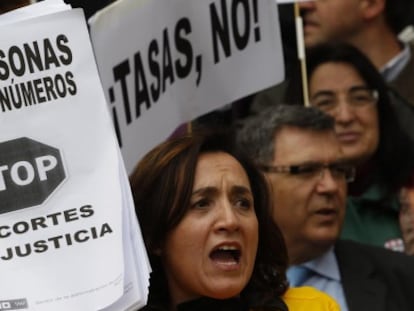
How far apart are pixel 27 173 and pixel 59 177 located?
8 centimetres

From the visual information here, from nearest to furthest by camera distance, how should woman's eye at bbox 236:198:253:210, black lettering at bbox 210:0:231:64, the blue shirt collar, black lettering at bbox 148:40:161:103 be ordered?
woman's eye at bbox 236:198:253:210, black lettering at bbox 148:40:161:103, black lettering at bbox 210:0:231:64, the blue shirt collar

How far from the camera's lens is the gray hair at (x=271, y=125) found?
6.50m

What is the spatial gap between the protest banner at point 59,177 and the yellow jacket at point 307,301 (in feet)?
3.68

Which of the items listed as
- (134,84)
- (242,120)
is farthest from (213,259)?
(242,120)

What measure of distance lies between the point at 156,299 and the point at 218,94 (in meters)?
1.20

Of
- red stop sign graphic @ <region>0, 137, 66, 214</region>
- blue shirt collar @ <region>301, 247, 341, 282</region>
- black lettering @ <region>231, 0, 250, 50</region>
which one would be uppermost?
red stop sign graphic @ <region>0, 137, 66, 214</region>

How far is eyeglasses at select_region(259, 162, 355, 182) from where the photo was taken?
21.0 ft

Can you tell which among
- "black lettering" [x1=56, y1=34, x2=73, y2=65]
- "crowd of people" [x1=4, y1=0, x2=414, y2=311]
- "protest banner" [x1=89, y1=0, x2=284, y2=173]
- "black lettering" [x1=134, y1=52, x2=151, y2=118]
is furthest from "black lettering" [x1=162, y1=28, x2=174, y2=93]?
"black lettering" [x1=56, y1=34, x2=73, y2=65]

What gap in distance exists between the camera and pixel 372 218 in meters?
6.76

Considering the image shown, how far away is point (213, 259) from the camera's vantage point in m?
4.97

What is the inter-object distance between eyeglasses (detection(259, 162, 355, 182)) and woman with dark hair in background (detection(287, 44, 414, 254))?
364mm

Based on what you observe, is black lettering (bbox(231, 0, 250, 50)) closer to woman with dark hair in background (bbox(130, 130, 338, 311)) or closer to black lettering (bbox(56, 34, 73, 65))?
woman with dark hair in background (bbox(130, 130, 338, 311))

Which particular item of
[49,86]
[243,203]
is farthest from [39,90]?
[243,203]

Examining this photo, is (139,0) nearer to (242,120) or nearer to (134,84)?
(134,84)
